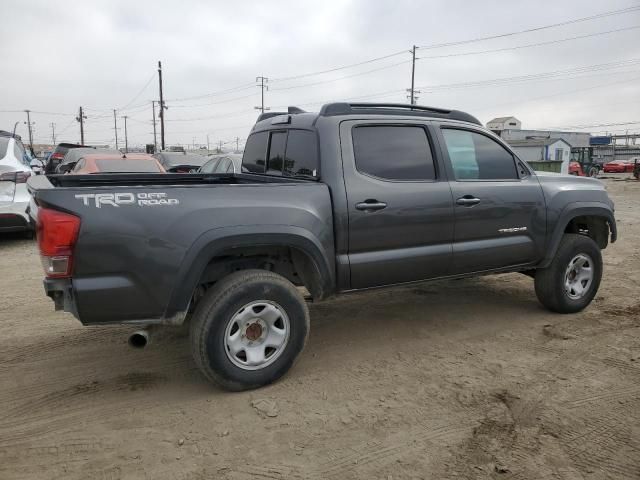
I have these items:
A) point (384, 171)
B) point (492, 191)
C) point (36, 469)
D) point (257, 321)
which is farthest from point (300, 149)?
point (36, 469)

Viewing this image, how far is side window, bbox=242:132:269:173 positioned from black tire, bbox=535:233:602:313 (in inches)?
117

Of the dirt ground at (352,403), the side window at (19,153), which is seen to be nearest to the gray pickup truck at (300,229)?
the dirt ground at (352,403)

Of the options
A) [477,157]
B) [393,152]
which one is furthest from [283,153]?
[477,157]

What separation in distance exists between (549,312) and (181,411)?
3.79m

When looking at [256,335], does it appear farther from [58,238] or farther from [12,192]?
[12,192]

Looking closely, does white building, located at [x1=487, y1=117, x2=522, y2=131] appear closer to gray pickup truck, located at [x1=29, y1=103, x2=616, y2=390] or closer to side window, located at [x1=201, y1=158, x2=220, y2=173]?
side window, located at [x1=201, y1=158, x2=220, y2=173]

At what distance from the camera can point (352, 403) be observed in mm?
3229

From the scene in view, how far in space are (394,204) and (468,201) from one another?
78 cm

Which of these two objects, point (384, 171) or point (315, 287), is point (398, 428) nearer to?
point (315, 287)

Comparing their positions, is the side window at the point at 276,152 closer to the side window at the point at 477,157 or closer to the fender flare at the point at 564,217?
the side window at the point at 477,157

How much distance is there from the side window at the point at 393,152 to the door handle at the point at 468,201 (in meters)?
0.30

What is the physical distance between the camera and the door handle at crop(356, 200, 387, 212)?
3613 millimetres

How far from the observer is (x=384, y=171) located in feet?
12.6

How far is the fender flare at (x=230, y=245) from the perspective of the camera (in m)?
3.05
